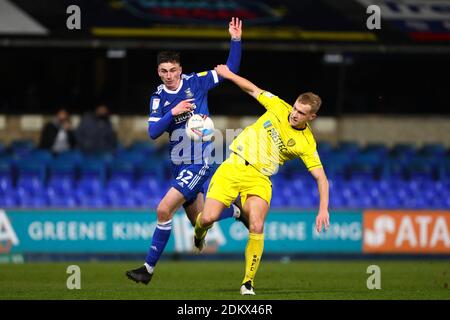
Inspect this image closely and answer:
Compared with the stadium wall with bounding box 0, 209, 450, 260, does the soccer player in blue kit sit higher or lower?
higher

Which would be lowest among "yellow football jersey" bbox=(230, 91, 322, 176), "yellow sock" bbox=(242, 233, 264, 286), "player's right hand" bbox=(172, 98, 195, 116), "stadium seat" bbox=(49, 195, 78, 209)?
"stadium seat" bbox=(49, 195, 78, 209)

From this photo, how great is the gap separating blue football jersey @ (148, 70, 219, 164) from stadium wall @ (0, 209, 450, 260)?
6.08 meters

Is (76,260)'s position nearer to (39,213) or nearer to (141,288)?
(39,213)

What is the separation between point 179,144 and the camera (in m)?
11.9

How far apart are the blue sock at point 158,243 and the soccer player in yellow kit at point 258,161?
1.33ft

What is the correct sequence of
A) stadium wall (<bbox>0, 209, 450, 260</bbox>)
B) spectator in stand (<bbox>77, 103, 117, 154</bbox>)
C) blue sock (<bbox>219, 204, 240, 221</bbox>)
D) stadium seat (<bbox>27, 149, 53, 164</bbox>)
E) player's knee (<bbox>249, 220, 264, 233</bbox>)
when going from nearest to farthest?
player's knee (<bbox>249, 220, 264, 233</bbox>)
blue sock (<bbox>219, 204, 240, 221</bbox>)
stadium wall (<bbox>0, 209, 450, 260</bbox>)
stadium seat (<bbox>27, 149, 53, 164</bbox>)
spectator in stand (<bbox>77, 103, 117, 154</bbox>)

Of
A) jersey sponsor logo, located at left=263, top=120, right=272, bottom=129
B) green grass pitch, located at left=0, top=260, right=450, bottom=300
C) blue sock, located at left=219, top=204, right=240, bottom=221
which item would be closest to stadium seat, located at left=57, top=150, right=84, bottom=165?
green grass pitch, located at left=0, top=260, right=450, bottom=300

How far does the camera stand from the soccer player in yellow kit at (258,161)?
37.2 ft

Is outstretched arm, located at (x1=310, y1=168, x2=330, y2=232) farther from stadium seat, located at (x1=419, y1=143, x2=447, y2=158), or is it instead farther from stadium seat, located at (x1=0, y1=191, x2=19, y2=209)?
stadium seat, located at (x1=419, y1=143, x2=447, y2=158)

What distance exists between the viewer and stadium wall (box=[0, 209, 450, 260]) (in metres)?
17.7

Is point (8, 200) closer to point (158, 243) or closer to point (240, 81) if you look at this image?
point (158, 243)


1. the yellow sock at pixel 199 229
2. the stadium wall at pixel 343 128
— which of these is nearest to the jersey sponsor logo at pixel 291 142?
the yellow sock at pixel 199 229

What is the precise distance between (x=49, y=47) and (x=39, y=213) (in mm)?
5733
